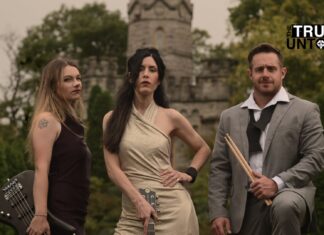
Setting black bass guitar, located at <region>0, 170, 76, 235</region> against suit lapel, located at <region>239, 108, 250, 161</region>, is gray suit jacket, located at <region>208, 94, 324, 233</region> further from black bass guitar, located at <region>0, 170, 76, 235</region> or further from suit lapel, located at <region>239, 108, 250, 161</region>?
black bass guitar, located at <region>0, 170, 76, 235</region>

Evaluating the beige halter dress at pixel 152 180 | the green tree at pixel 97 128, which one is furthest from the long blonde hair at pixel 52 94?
the green tree at pixel 97 128

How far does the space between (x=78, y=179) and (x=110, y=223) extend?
15.4 m

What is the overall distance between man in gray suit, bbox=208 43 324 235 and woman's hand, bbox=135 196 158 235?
18.6 inches

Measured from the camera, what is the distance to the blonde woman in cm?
563

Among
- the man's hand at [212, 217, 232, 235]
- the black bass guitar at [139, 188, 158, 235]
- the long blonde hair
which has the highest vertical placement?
the long blonde hair

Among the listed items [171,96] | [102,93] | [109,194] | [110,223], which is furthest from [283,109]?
[171,96]

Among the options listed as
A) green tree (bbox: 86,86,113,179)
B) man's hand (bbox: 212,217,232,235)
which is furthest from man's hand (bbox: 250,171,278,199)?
green tree (bbox: 86,86,113,179)

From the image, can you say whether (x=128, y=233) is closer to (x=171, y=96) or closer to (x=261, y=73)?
(x=261, y=73)

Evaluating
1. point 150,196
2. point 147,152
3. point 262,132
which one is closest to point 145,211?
point 150,196

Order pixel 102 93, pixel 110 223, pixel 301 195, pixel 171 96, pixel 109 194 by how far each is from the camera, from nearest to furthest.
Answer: pixel 301 195 < pixel 110 223 < pixel 109 194 < pixel 102 93 < pixel 171 96

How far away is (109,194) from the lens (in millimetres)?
23031

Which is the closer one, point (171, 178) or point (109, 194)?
point (171, 178)

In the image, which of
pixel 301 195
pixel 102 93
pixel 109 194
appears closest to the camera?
pixel 301 195

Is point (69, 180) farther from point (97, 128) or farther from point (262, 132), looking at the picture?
point (97, 128)
